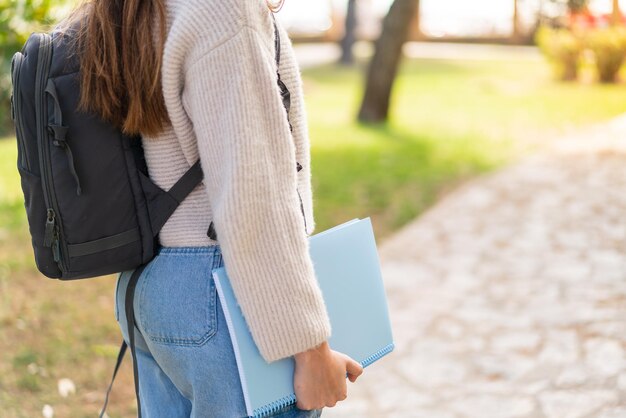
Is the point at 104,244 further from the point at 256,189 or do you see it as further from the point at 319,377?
the point at 319,377

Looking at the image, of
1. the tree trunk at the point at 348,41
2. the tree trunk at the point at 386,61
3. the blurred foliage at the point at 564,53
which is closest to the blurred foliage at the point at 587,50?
the blurred foliage at the point at 564,53

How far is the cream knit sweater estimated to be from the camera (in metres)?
1.34

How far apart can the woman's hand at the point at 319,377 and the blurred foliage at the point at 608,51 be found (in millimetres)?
12739

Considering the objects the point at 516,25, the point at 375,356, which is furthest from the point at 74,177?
the point at 516,25

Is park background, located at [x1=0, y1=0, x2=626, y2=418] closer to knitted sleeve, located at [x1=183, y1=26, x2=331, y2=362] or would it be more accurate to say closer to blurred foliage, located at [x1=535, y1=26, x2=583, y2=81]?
blurred foliage, located at [x1=535, y1=26, x2=583, y2=81]

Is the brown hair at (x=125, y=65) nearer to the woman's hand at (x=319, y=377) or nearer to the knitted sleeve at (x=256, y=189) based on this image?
the knitted sleeve at (x=256, y=189)

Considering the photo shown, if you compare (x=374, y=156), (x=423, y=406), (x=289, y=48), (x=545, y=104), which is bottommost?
(x=545, y=104)

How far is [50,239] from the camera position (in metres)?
1.46

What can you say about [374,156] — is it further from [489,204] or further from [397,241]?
[397,241]

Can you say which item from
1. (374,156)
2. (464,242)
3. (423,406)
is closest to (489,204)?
(464,242)

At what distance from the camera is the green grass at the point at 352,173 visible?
3.86m

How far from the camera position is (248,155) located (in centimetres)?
133

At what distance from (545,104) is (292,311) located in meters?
10.5

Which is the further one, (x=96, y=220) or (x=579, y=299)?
(x=579, y=299)
